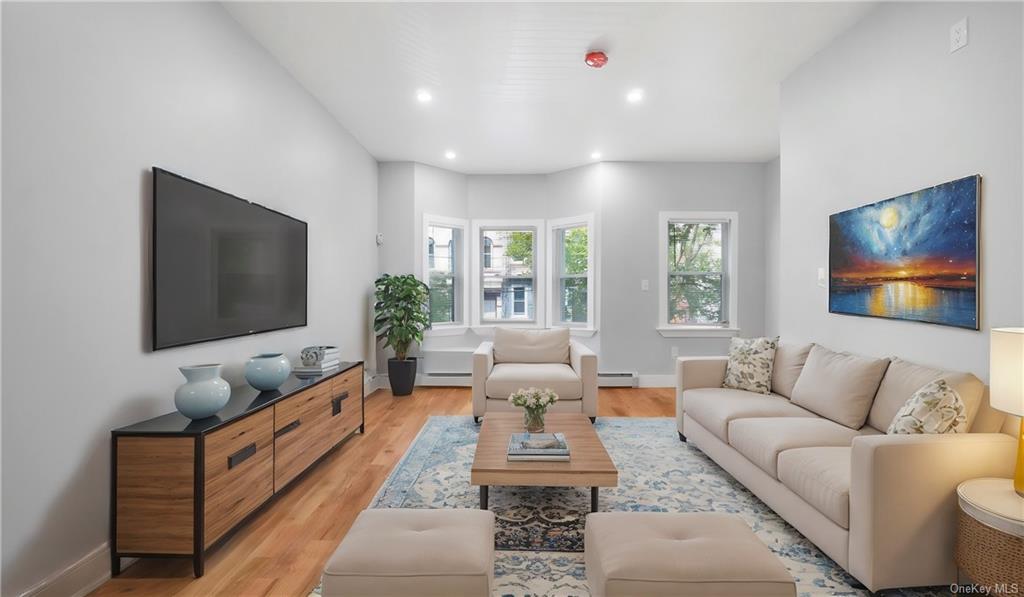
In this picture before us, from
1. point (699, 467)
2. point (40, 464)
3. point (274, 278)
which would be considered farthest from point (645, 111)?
point (40, 464)

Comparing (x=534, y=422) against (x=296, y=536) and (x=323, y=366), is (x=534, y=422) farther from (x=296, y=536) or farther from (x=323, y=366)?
(x=323, y=366)

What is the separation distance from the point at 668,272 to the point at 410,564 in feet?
16.9

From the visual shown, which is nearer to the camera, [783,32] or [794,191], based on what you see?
[783,32]

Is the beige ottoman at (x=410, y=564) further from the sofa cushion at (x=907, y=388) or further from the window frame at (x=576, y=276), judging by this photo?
the window frame at (x=576, y=276)

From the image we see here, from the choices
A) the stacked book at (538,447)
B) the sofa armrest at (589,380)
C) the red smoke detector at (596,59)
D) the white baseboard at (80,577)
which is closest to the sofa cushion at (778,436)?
the stacked book at (538,447)

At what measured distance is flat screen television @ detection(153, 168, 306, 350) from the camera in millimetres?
2236

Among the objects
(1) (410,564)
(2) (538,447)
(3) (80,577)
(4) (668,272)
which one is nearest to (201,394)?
(3) (80,577)

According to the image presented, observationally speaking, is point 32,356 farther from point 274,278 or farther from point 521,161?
point 521,161

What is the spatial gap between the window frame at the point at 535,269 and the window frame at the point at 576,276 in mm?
108

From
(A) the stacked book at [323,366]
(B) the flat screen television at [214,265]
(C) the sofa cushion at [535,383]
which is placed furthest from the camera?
(C) the sofa cushion at [535,383]

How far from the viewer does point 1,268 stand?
1.56 metres

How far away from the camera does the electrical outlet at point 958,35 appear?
219cm

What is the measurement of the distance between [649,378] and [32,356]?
17.7 ft

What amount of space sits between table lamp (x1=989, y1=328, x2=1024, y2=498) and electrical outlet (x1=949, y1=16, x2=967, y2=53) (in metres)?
1.42
